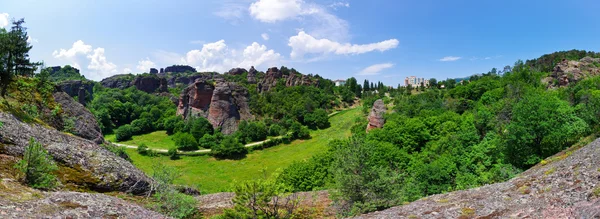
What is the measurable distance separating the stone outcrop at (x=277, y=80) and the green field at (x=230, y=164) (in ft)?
224

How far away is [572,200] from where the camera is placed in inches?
318

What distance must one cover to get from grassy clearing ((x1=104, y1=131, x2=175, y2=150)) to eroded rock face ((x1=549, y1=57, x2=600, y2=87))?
98203 mm

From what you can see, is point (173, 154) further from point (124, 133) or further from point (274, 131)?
point (274, 131)

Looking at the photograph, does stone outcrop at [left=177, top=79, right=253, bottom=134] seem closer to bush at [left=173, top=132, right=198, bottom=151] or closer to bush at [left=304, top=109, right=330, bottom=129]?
bush at [left=173, top=132, right=198, bottom=151]

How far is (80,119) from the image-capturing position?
25172 mm

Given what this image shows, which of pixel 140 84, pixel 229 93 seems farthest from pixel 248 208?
pixel 140 84

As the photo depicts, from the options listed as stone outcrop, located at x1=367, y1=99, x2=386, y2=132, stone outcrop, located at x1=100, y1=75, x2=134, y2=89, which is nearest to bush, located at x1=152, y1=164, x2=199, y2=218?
stone outcrop, located at x1=367, y1=99, x2=386, y2=132

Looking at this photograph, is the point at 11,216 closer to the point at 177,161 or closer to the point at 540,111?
the point at 540,111

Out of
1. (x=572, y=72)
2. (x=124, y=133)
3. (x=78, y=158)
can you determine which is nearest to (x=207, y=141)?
(x=124, y=133)

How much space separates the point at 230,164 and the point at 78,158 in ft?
125

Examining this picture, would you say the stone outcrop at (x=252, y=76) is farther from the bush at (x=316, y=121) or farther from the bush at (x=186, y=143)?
the bush at (x=186, y=143)

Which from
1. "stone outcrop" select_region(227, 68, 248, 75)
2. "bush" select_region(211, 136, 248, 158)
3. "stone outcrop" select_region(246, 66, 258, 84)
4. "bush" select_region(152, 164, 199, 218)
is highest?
"stone outcrop" select_region(227, 68, 248, 75)

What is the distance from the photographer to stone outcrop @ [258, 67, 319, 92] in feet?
442

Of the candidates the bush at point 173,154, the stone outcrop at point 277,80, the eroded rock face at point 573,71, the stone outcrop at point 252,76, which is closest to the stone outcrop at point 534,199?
the bush at point 173,154
